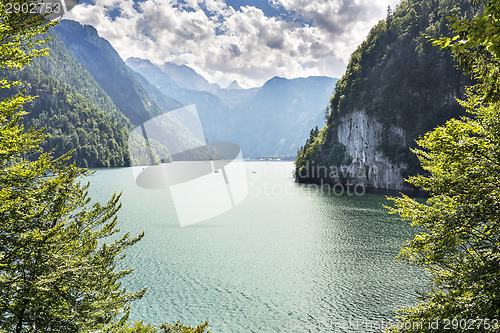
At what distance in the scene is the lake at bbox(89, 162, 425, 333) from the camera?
23625 millimetres

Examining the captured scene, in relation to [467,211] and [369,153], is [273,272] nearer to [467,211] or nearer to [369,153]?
[467,211]

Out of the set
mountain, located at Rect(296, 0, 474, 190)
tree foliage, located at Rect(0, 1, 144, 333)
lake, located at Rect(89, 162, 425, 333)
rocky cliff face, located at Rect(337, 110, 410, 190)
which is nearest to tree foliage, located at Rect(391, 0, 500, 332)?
tree foliage, located at Rect(0, 1, 144, 333)

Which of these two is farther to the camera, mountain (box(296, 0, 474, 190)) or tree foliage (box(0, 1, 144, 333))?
mountain (box(296, 0, 474, 190))

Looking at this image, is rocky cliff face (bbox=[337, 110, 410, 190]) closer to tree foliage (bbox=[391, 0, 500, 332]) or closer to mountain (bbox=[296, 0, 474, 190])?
mountain (bbox=[296, 0, 474, 190])

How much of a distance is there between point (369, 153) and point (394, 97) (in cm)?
2245

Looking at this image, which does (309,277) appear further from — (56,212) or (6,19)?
(6,19)

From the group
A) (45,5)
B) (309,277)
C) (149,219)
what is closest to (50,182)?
(45,5)

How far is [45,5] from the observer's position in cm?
940

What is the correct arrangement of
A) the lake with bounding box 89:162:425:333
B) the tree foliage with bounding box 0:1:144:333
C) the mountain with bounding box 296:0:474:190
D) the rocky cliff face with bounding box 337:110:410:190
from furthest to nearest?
1. the rocky cliff face with bounding box 337:110:410:190
2. the mountain with bounding box 296:0:474:190
3. the lake with bounding box 89:162:425:333
4. the tree foliage with bounding box 0:1:144:333

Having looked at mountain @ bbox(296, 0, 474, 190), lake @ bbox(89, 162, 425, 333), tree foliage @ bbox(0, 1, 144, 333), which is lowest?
lake @ bbox(89, 162, 425, 333)

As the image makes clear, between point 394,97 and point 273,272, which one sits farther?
point 394,97

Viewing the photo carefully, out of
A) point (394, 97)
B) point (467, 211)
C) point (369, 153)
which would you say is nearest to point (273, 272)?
point (467, 211)

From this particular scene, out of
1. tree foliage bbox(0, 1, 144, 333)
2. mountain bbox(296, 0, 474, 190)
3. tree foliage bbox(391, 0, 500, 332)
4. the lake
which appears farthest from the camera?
mountain bbox(296, 0, 474, 190)

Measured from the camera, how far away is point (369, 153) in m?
105
